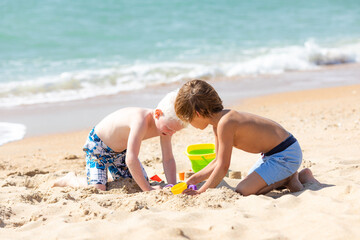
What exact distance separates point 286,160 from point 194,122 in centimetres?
83

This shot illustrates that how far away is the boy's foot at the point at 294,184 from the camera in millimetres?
3723

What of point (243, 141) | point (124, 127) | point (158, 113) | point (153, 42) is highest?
point (153, 42)

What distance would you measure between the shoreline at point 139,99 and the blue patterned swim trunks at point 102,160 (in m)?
2.49

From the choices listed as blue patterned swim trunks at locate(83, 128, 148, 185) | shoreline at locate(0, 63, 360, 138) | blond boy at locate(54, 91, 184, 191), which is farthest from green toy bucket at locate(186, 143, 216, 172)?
shoreline at locate(0, 63, 360, 138)

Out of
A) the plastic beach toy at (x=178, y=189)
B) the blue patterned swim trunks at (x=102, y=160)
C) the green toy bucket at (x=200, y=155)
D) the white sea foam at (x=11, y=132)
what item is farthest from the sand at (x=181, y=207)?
the white sea foam at (x=11, y=132)

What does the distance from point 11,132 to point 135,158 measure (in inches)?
141

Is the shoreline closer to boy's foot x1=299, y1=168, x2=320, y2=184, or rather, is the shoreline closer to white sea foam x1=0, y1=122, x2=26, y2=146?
white sea foam x1=0, y1=122, x2=26, y2=146

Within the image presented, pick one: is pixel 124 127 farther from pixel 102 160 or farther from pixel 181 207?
pixel 181 207

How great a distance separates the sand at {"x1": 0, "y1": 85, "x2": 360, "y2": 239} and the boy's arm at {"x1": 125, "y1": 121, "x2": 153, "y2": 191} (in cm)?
16

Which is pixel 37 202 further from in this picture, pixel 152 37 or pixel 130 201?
pixel 152 37

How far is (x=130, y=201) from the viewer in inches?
134

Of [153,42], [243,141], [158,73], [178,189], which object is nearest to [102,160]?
[178,189]

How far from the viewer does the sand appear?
2848mm

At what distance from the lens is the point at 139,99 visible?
28.3 feet
